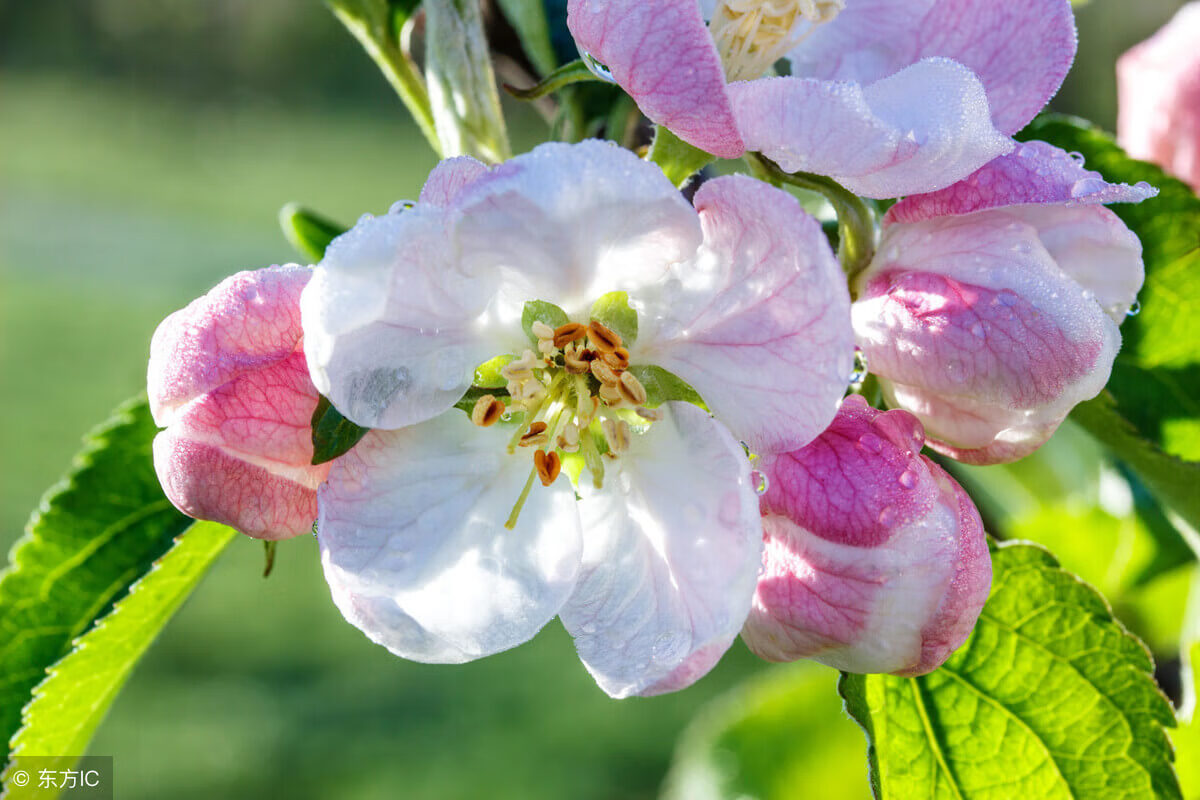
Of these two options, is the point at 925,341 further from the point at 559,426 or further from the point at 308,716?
the point at 308,716

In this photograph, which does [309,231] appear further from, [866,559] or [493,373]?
[866,559]

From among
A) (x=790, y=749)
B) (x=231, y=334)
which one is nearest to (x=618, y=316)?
(x=231, y=334)

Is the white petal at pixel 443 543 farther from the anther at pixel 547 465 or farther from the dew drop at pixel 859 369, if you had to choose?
the dew drop at pixel 859 369

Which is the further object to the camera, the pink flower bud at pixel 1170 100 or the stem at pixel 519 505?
the pink flower bud at pixel 1170 100

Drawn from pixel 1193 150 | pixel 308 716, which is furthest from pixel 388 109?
pixel 1193 150

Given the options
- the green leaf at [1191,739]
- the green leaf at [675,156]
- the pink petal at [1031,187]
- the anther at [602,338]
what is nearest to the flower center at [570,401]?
the anther at [602,338]
